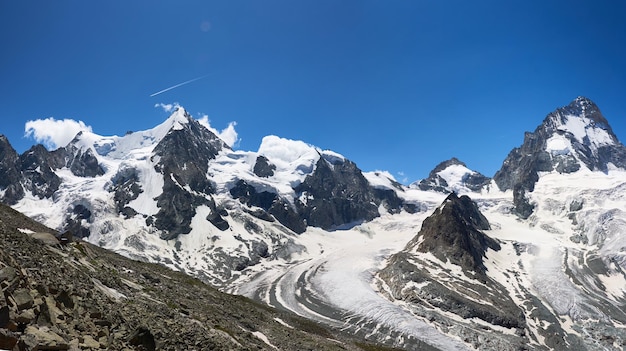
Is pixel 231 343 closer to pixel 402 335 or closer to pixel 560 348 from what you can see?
pixel 402 335

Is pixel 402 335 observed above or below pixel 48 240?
below

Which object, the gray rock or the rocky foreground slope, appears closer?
the rocky foreground slope

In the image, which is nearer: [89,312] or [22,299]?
[22,299]

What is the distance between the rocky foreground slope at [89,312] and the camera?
20.0m

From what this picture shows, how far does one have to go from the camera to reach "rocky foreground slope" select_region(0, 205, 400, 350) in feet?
65.6

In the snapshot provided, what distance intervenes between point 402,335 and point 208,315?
146556mm

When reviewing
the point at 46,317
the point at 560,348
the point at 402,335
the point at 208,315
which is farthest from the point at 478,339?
the point at 46,317

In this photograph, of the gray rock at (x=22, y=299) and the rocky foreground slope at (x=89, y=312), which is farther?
the gray rock at (x=22, y=299)

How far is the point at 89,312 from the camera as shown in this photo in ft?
83.8

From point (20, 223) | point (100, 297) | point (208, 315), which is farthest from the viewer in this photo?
point (20, 223)

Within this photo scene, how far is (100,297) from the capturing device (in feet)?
100

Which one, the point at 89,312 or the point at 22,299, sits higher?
the point at 22,299

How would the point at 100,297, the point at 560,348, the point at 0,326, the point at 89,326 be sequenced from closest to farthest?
the point at 0,326
the point at 89,326
the point at 100,297
the point at 560,348

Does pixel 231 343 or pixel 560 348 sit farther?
pixel 560 348
